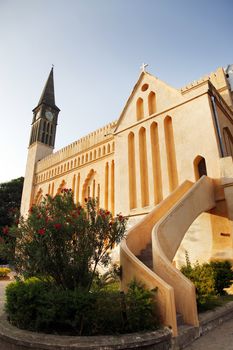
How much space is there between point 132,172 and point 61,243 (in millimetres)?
9050

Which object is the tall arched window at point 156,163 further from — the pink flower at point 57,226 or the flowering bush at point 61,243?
the pink flower at point 57,226

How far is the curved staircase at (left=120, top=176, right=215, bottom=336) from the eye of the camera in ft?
15.3

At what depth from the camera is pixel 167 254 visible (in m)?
6.21

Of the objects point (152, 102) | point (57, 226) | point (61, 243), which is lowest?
point (61, 243)

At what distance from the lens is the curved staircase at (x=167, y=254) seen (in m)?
4.66

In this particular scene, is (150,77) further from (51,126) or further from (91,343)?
(51,126)

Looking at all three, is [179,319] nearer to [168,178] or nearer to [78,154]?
[168,178]

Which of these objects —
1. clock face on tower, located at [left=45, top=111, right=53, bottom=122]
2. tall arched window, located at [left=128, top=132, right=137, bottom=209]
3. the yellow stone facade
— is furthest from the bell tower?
tall arched window, located at [left=128, top=132, right=137, bottom=209]

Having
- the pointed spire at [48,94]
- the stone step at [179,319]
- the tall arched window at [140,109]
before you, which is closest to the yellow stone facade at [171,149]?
the tall arched window at [140,109]

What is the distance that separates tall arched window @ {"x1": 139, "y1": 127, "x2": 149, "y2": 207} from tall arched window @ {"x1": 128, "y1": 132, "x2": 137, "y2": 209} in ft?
1.97

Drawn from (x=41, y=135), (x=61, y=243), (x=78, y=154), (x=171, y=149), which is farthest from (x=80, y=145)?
(x=61, y=243)

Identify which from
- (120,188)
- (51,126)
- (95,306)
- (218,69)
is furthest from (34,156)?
(95,306)

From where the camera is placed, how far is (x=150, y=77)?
15.7 m

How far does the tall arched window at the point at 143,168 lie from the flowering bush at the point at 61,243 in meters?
7.09
